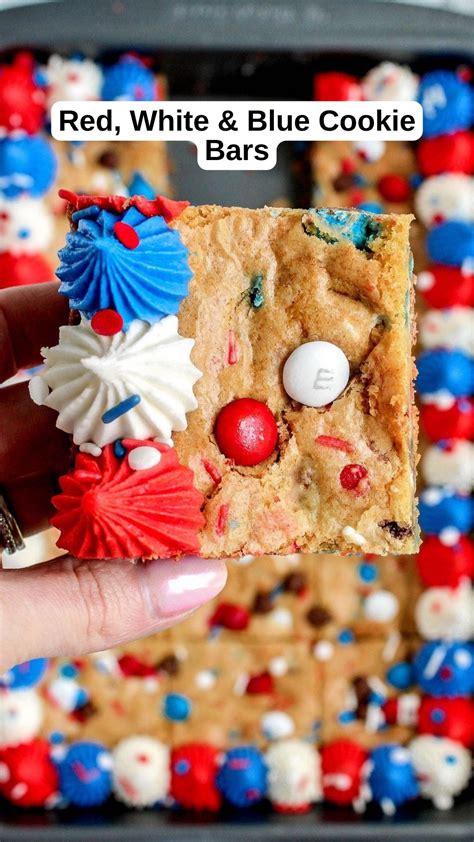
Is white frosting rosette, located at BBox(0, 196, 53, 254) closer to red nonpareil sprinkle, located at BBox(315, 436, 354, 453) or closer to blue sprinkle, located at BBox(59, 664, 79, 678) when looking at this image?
blue sprinkle, located at BBox(59, 664, 79, 678)

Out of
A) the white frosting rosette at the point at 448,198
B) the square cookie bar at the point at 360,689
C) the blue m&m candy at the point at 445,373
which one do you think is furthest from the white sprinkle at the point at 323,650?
the white frosting rosette at the point at 448,198

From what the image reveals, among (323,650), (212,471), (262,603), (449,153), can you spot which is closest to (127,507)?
(212,471)

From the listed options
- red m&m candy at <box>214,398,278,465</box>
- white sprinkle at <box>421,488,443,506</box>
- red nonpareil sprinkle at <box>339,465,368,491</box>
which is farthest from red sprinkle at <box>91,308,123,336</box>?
white sprinkle at <box>421,488,443,506</box>

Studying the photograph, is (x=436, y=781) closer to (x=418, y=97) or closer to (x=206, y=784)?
(x=206, y=784)

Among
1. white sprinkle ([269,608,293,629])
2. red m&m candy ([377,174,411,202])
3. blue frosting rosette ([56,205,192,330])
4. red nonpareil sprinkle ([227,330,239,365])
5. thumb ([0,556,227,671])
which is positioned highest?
red m&m candy ([377,174,411,202])

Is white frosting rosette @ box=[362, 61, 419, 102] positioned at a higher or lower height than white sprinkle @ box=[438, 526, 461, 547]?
higher

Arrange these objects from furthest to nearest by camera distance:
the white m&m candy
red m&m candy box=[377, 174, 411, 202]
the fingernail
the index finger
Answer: red m&m candy box=[377, 174, 411, 202] < the index finger < the fingernail < the white m&m candy
